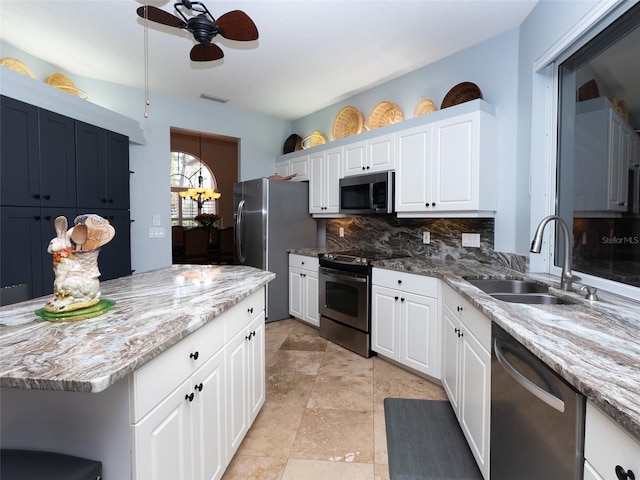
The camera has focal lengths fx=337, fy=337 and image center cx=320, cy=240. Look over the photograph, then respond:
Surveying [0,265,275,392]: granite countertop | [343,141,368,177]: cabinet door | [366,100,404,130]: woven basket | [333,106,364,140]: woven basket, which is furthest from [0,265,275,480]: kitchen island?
[333,106,364,140]: woven basket

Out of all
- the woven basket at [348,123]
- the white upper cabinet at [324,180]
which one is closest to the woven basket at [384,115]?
the woven basket at [348,123]

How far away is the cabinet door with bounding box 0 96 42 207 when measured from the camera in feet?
8.07

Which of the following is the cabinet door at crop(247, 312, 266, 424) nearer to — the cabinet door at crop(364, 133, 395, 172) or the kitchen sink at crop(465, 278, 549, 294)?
the kitchen sink at crop(465, 278, 549, 294)

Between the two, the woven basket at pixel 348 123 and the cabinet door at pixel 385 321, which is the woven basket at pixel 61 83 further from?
the cabinet door at pixel 385 321

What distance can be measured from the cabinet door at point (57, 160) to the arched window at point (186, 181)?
17.0ft

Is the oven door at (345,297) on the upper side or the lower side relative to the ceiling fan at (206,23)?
lower

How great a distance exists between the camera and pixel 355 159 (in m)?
3.66

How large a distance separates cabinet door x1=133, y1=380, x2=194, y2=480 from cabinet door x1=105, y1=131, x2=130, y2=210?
9.81ft

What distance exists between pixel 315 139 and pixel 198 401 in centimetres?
400

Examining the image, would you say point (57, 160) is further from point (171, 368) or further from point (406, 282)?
point (406, 282)

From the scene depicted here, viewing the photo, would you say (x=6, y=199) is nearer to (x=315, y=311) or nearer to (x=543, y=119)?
(x=315, y=311)

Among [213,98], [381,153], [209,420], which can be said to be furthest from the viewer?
[213,98]

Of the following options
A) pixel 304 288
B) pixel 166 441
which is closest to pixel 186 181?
pixel 304 288

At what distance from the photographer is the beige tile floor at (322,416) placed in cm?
176
